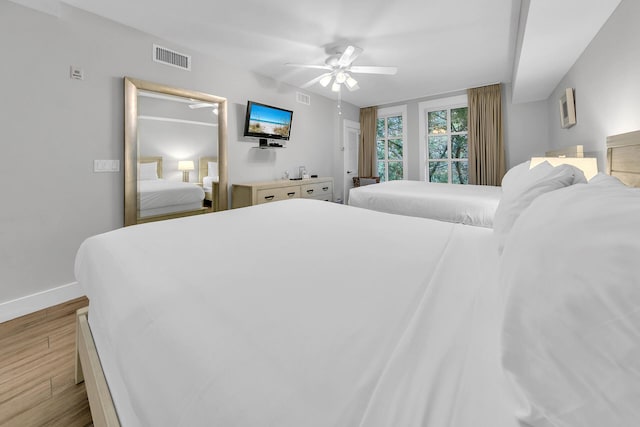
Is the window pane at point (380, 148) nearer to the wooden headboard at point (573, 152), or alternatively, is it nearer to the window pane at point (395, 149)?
the window pane at point (395, 149)

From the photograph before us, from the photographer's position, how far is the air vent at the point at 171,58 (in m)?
2.86

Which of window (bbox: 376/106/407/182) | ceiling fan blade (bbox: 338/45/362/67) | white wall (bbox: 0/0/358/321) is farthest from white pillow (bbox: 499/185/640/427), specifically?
window (bbox: 376/106/407/182)

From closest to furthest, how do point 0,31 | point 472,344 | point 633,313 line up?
A: point 633,313 → point 472,344 → point 0,31

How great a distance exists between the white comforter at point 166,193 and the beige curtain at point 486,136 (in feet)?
15.3

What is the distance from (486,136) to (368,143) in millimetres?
2302

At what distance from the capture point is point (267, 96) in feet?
13.4

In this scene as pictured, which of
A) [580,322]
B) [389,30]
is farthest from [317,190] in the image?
[580,322]

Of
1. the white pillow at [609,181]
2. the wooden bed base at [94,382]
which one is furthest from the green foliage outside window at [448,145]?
the wooden bed base at [94,382]

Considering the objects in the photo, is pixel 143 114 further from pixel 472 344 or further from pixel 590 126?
pixel 590 126

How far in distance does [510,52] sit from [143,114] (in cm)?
437

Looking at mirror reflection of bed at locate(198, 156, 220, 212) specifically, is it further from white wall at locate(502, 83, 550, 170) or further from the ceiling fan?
white wall at locate(502, 83, 550, 170)

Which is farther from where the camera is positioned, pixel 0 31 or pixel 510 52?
pixel 510 52

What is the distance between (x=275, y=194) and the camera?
3.79 metres

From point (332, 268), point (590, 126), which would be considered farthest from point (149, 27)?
point (590, 126)
